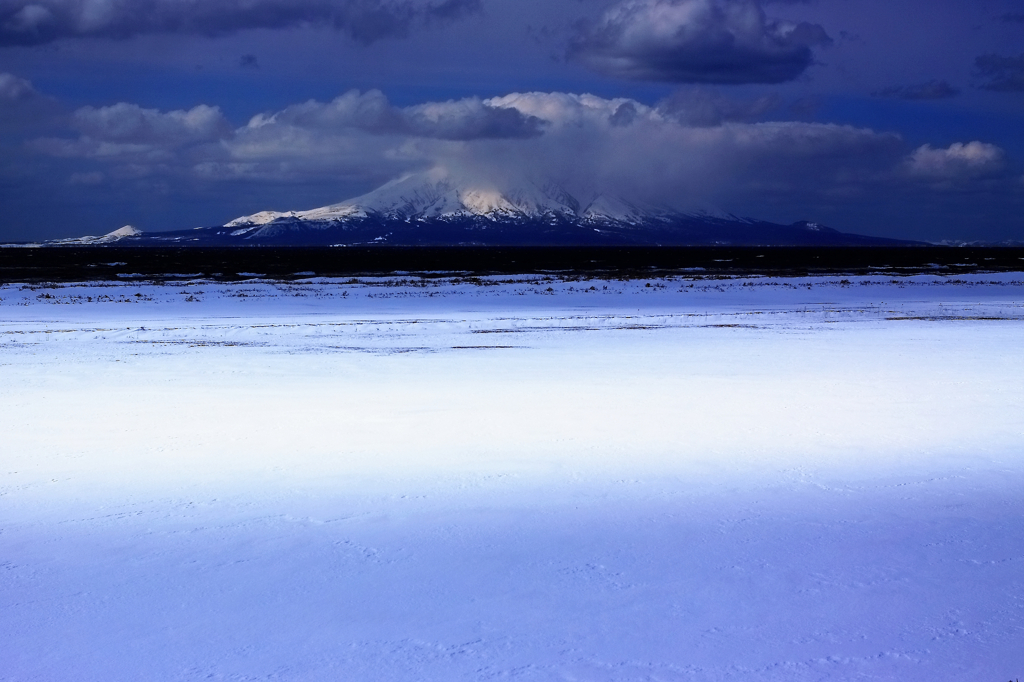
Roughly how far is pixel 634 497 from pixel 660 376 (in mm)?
8293

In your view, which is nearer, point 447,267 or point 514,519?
point 514,519

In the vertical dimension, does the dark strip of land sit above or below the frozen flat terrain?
above

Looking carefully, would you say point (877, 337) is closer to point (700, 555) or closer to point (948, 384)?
point (948, 384)

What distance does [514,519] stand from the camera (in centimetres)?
837

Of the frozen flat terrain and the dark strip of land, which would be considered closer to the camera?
the frozen flat terrain

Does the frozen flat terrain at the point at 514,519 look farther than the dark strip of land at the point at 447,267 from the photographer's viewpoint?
No

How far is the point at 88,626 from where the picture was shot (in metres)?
6.13

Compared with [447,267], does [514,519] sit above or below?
below

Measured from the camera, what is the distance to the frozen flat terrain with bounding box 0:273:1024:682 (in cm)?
579

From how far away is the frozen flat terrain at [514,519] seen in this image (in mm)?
5785

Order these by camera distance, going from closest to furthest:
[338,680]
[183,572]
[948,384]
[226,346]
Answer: [338,680]
[183,572]
[948,384]
[226,346]

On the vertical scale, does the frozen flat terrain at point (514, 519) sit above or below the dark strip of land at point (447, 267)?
below

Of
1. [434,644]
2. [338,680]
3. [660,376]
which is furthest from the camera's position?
[660,376]

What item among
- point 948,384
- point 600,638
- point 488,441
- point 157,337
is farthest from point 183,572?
point 157,337
